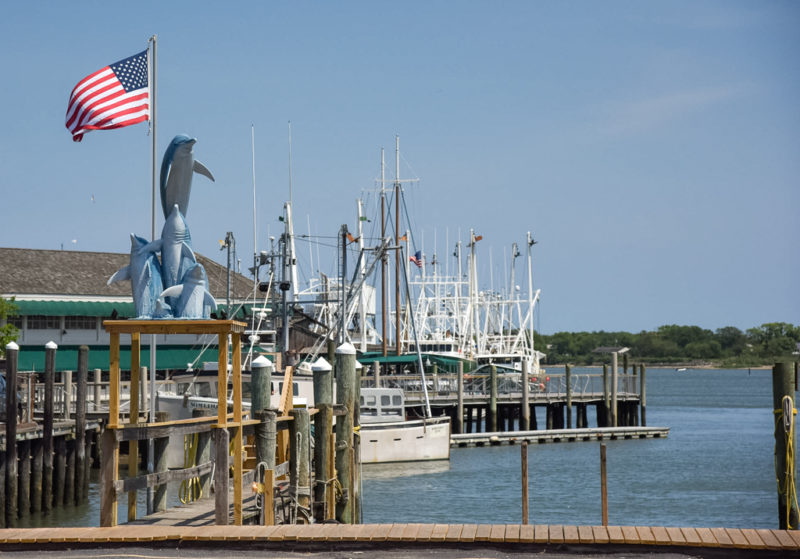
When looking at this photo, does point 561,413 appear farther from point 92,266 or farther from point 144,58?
point 144,58

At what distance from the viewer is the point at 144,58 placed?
19.5m

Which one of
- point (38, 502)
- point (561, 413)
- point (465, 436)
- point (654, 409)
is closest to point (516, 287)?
point (654, 409)

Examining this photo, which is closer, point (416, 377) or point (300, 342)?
point (416, 377)

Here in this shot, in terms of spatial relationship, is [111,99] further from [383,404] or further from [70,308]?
[70,308]

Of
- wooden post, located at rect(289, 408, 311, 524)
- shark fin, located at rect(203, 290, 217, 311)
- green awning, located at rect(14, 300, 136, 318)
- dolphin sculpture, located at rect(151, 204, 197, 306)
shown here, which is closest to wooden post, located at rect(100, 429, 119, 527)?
shark fin, located at rect(203, 290, 217, 311)

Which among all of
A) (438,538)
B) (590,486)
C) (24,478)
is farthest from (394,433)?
(438,538)

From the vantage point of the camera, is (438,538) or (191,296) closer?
(438,538)

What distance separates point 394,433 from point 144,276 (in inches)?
1124

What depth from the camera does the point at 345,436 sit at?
2177 cm

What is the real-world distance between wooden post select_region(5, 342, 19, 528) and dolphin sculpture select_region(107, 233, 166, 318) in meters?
12.4

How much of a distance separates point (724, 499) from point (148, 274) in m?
27.5

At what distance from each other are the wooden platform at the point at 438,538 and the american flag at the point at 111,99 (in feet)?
27.5

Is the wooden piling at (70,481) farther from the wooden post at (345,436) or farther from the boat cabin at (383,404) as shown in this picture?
the boat cabin at (383,404)

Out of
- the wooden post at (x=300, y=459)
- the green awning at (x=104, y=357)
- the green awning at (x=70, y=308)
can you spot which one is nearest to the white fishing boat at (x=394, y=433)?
the green awning at (x=104, y=357)
